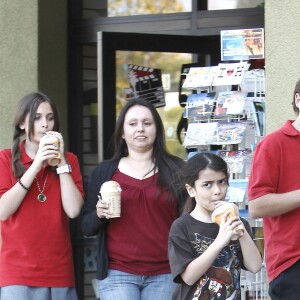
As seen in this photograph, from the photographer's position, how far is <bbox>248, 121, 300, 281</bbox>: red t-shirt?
443cm

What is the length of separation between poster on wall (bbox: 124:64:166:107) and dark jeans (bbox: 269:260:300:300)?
3422 millimetres

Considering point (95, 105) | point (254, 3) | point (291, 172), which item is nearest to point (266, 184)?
point (291, 172)

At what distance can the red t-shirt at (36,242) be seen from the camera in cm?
493

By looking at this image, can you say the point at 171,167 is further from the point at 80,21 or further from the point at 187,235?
the point at 80,21

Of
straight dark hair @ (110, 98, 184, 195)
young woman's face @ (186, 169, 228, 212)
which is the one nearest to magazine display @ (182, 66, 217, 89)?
straight dark hair @ (110, 98, 184, 195)

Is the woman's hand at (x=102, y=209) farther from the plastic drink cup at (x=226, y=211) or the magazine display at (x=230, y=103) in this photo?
the magazine display at (x=230, y=103)

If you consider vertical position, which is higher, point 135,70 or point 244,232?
point 135,70

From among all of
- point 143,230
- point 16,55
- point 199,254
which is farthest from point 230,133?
point 16,55

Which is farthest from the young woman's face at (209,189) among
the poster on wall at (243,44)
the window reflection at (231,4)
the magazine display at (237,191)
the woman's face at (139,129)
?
the window reflection at (231,4)

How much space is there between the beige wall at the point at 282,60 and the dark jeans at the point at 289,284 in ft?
5.81

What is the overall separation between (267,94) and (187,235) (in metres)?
2.15

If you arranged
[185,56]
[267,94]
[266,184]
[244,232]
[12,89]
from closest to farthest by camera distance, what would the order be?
[244,232] < [266,184] < [267,94] < [12,89] < [185,56]

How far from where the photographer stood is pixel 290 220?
14.6 feet

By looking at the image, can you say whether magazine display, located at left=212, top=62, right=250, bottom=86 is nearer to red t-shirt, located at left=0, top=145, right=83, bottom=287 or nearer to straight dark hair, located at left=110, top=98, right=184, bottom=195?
straight dark hair, located at left=110, top=98, right=184, bottom=195
